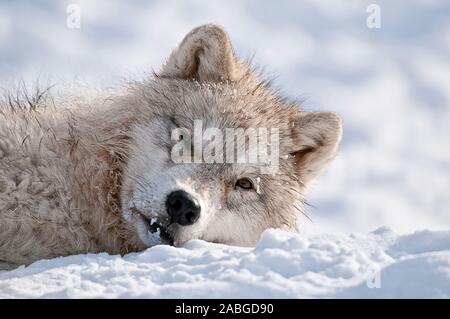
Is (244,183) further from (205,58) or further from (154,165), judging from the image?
(205,58)

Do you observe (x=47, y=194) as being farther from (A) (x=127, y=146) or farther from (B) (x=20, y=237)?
(A) (x=127, y=146)

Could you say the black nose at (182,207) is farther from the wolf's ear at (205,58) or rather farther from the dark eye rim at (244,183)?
the wolf's ear at (205,58)

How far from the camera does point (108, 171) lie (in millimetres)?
5199

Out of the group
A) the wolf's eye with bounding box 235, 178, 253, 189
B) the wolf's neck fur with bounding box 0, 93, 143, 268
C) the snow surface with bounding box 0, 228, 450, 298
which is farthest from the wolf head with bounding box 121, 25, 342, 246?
the snow surface with bounding box 0, 228, 450, 298

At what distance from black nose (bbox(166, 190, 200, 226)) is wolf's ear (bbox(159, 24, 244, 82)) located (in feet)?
5.02

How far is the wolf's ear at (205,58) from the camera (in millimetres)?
5762

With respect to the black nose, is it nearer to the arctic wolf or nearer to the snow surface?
the arctic wolf

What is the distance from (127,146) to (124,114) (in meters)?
0.38

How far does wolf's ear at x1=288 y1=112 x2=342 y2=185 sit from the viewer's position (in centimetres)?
595

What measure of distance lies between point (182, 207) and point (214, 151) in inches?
26.8
